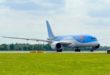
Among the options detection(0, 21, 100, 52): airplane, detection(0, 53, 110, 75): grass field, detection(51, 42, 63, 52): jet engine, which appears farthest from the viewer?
detection(51, 42, 63, 52): jet engine

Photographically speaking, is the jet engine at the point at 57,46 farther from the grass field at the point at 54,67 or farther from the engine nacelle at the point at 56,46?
the grass field at the point at 54,67

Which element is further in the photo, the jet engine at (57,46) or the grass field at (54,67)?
the jet engine at (57,46)

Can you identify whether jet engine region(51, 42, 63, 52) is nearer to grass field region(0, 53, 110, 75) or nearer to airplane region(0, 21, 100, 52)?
airplane region(0, 21, 100, 52)

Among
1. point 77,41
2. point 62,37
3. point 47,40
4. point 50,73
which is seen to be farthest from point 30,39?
point 50,73

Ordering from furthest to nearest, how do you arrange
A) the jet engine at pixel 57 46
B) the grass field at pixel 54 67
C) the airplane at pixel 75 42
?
the jet engine at pixel 57 46 → the airplane at pixel 75 42 → the grass field at pixel 54 67

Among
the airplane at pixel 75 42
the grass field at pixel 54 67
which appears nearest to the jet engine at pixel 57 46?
the airplane at pixel 75 42

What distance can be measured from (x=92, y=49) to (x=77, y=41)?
473cm

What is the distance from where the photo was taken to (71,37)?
314ft

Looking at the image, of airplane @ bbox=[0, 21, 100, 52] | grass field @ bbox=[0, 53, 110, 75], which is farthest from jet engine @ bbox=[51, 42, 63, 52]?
grass field @ bbox=[0, 53, 110, 75]

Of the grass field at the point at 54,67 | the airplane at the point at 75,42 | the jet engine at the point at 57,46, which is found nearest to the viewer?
the grass field at the point at 54,67

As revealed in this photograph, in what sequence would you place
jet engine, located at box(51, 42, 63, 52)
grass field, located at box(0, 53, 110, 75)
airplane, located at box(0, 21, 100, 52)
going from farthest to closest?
jet engine, located at box(51, 42, 63, 52) < airplane, located at box(0, 21, 100, 52) < grass field, located at box(0, 53, 110, 75)

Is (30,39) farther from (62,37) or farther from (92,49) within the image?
(92,49)

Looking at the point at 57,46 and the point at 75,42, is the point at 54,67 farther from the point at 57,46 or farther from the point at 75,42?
the point at 75,42

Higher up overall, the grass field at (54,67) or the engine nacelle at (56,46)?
the engine nacelle at (56,46)
